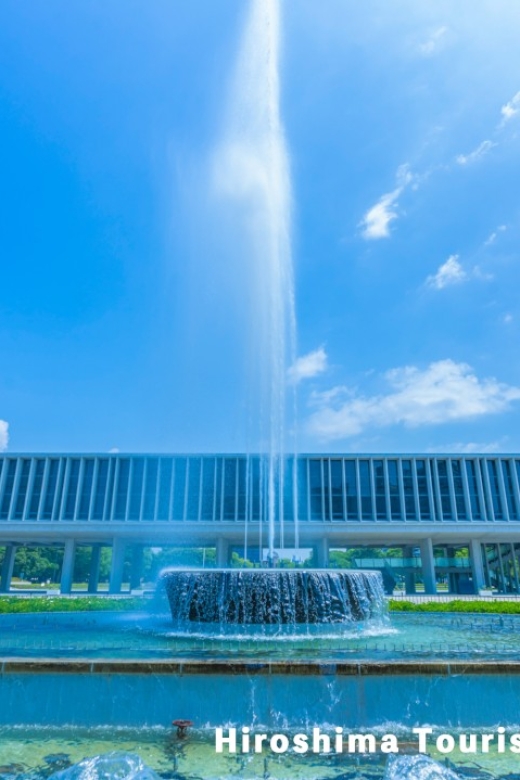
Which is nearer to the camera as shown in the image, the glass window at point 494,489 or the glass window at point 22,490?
the glass window at point 494,489

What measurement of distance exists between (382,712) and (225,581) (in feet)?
26.3

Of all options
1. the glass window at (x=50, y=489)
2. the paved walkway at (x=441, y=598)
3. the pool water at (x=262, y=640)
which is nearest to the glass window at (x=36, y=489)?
the glass window at (x=50, y=489)

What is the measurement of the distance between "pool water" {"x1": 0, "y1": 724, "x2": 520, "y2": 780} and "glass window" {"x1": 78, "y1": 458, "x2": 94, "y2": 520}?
124 ft

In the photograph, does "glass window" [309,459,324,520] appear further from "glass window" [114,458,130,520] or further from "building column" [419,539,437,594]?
"glass window" [114,458,130,520]

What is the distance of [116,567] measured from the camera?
40.8 meters

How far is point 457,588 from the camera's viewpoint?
47.8 meters

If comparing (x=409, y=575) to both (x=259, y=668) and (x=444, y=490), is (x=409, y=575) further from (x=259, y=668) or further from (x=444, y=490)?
(x=259, y=668)

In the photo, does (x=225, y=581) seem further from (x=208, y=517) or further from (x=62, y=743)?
(x=208, y=517)

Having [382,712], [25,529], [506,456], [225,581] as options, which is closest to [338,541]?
[506,456]

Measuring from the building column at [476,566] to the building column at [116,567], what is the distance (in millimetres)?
28683

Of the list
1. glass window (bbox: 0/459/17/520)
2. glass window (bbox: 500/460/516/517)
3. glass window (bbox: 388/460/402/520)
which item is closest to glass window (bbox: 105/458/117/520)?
glass window (bbox: 0/459/17/520)

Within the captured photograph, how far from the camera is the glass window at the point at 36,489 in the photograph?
41625 mm

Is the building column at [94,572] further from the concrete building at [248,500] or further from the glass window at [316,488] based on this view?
the glass window at [316,488]

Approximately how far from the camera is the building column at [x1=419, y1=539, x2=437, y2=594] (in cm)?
3994
